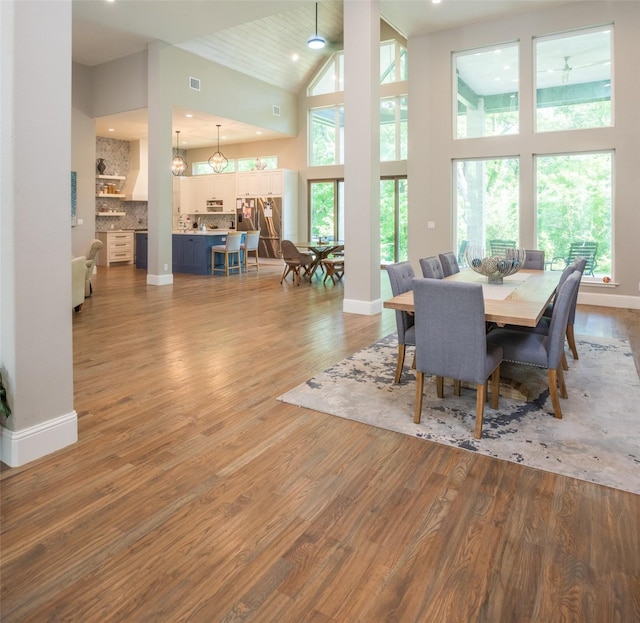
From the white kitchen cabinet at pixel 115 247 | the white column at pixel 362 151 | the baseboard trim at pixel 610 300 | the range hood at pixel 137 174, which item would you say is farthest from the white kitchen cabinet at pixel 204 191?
the baseboard trim at pixel 610 300

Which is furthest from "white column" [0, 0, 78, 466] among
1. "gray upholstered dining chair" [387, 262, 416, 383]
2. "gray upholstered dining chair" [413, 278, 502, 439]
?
"gray upholstered dining chair" [387, 262, 416, 383]

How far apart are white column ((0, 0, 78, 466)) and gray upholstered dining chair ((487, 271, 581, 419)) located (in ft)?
7.93

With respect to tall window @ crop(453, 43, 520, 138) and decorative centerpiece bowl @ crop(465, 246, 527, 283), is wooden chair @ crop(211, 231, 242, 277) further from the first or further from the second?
decorative centerpiece bowl @ crop(465, 246, 527, 283)

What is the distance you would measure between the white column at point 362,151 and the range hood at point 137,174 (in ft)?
27.0

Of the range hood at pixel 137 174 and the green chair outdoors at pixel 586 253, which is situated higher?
the range hood at pixel 137 174

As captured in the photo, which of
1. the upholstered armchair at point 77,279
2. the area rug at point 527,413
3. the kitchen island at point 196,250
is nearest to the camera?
the area rug at point 527,413

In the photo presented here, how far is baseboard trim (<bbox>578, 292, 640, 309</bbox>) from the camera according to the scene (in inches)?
267

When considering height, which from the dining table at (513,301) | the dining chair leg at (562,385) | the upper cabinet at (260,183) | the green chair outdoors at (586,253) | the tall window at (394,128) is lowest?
the dining chair leg at (562,385)

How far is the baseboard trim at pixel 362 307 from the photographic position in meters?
6.10

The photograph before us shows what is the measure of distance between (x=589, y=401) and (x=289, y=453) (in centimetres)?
199

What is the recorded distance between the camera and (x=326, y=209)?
41.2ft

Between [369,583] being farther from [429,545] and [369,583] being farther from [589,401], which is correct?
[589,401]

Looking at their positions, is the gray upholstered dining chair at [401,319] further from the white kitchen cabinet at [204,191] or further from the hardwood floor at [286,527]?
the white kitchen cabinet at [204,191]

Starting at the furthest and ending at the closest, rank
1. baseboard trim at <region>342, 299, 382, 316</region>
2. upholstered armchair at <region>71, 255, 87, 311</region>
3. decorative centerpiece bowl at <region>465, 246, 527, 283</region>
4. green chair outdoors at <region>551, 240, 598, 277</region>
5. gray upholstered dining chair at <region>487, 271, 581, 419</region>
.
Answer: green chair outdoors at <region>551, 240, 598, 277</region>
baseboard trim at <region>342, 299, 382, 316</region>
upholstered armchair at <region>71, 255, 87, 311</region>
decorative centerpiece bowl at <region>465, 246, 527, 283</region>
gray upholstered dining chair at <region>487, 271, 581, 419</region>
